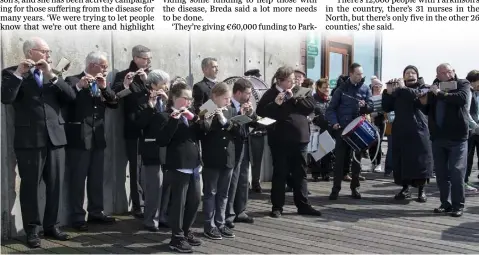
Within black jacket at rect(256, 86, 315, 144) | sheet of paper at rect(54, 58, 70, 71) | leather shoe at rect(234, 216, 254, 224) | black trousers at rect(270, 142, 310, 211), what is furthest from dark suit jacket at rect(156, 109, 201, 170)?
black trousers at rect(270, 142, 310, 211)

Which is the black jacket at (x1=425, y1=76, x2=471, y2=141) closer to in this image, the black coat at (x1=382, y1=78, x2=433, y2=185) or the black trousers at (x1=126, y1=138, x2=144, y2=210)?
the black coat at (x1=382, y1=78, x2=433, y2=185)

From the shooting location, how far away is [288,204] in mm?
7012

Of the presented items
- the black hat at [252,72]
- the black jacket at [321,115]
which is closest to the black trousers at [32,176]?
the black hat at [252,72]

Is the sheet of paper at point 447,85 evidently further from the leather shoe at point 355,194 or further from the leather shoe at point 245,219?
the leather shoe at point 245,219

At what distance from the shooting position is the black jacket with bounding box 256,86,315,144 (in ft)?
20.1

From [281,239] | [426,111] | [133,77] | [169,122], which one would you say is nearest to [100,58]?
[133,77]

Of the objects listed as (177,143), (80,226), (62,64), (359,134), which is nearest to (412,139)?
(359,134)

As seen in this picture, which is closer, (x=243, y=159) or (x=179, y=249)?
(x=179, y=249)

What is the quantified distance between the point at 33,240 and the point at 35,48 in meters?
1.74

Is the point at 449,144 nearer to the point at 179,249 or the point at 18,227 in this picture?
the point at 179,249

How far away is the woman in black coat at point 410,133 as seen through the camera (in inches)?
275

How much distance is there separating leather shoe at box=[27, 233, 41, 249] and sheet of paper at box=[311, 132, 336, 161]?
14.6 ft

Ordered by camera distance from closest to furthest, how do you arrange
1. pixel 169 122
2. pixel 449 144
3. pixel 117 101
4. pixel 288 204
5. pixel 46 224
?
pixel 169 122 → pixel 46 224 → pixel 117 101 → pixel 449 144 → pixel 288 204

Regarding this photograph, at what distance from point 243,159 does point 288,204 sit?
1416 millimetres
